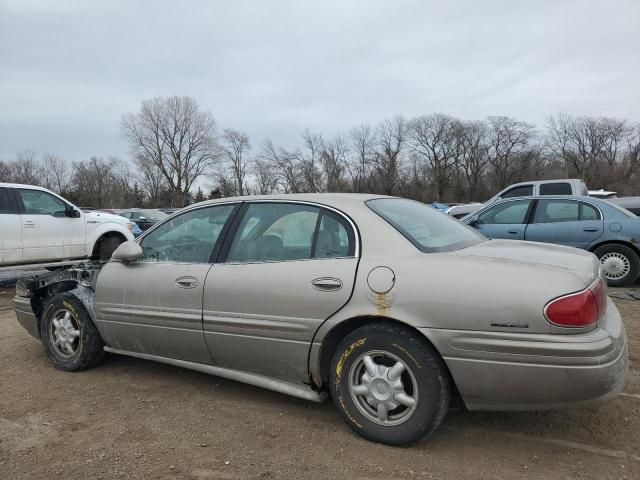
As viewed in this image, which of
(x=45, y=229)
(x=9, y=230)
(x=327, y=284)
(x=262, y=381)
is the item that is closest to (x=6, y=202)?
(x=9, y=230)

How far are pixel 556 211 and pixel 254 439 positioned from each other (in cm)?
646

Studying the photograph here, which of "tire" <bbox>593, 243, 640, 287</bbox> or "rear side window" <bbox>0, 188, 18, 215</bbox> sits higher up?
"rear side window" <bbox>0, 188, 18, 215</bbox>

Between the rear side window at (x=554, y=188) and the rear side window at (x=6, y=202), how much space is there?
10.9 meters

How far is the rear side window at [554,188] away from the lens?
37.4 ft

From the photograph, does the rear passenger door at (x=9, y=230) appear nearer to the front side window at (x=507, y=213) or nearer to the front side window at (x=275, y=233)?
the front side window at (x=275, y=233)

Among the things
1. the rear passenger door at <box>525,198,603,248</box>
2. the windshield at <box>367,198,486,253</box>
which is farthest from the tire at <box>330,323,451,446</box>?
the rear passenger door at <box>525,198,603,248</box>

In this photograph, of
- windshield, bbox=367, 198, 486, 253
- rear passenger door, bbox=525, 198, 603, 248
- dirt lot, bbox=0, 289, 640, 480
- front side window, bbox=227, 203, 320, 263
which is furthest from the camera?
rear passenger door, bbox=525, 198, 603, 248

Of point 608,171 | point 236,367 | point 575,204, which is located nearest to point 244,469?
point 236,367

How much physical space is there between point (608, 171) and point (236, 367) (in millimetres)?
70117

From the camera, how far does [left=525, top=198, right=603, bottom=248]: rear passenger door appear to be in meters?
7.20

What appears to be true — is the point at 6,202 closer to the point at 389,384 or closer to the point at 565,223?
the point at 389,384

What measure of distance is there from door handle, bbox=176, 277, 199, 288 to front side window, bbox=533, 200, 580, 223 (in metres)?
6.15

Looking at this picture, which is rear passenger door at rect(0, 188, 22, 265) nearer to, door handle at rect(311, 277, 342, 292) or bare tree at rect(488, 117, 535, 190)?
door handle at rect(311, 277, 342, 292)

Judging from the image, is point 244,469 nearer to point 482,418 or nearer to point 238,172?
point 482,418
